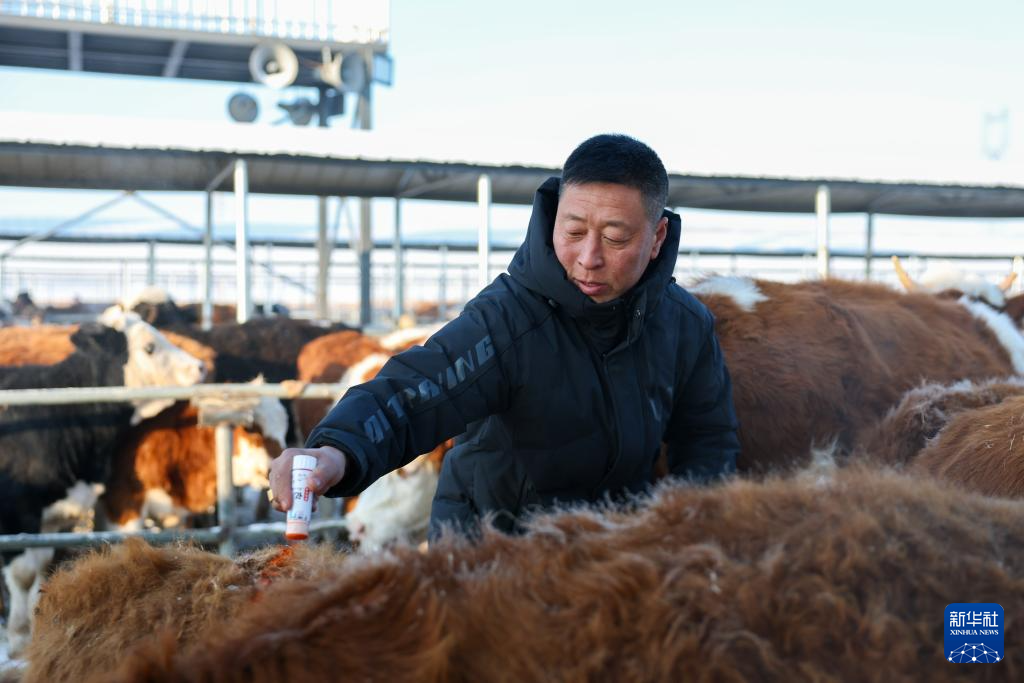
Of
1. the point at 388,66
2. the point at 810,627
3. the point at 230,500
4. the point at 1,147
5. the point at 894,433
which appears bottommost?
the point at 230,500

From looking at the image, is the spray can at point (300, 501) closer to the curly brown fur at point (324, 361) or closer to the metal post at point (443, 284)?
the curly brown fur at point (324, 361)

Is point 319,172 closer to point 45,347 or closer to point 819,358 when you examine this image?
point 45,347

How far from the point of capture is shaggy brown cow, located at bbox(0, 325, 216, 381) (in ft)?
24.0

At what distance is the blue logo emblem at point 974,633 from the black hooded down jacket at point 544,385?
3.82 ft

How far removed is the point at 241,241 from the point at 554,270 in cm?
893

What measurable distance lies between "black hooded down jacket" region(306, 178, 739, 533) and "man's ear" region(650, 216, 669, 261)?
0.02 metres

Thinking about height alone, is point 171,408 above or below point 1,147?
below

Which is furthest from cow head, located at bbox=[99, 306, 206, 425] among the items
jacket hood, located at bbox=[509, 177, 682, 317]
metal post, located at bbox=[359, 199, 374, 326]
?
metal post, located at bbox=[359, 199, 374, 326]

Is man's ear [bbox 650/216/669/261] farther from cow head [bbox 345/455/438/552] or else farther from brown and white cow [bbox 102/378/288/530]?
brown and white cow [bbox 102/378/288/530]

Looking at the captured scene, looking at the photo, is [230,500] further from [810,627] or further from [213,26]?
[213,26]

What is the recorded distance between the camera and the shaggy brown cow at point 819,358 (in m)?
3.69

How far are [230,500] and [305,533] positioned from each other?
422 centimetres

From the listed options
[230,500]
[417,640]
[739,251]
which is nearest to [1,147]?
[230,500]

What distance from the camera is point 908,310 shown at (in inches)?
180
